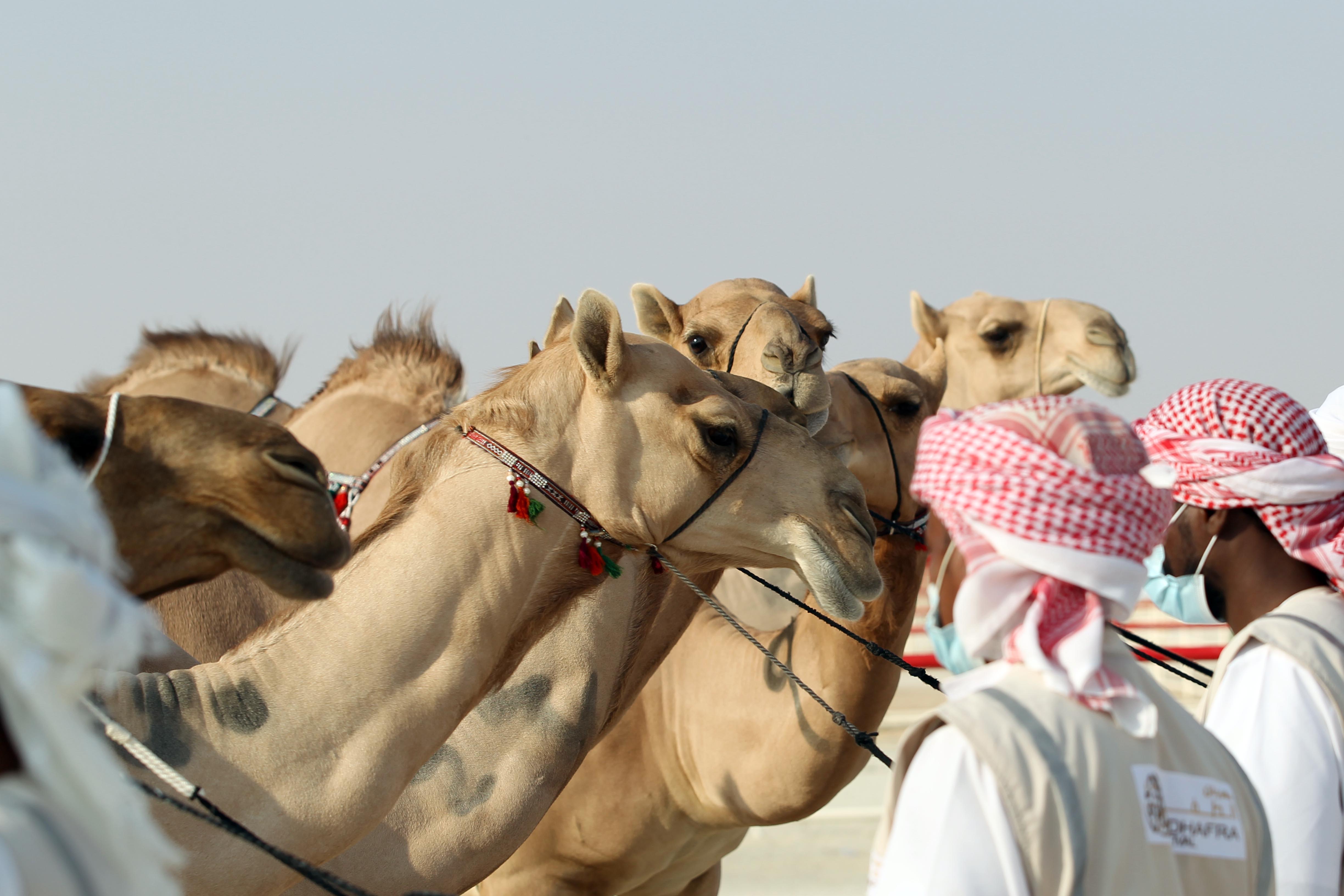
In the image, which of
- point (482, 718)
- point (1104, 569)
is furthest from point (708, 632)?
point (1104, 569)

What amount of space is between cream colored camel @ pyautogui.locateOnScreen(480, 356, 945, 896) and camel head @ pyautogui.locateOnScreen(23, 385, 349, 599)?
208 centimetres

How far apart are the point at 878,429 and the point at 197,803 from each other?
313cm

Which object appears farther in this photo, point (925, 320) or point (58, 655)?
point (925, 320)

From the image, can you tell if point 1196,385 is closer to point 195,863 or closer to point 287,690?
point 287,690

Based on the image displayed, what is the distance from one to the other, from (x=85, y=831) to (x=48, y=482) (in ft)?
1.04

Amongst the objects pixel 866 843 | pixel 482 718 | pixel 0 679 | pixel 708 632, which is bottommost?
pixel 866 843

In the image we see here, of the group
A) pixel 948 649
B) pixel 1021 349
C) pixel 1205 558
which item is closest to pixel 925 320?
pixel 1021 349

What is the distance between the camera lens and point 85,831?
3.92ft

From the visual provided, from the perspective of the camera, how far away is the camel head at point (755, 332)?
4.53 m

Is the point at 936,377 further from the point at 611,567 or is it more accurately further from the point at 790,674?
the point at 611,567

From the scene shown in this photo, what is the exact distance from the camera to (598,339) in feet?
10.6

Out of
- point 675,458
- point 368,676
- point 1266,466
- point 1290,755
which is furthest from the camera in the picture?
point 675,458

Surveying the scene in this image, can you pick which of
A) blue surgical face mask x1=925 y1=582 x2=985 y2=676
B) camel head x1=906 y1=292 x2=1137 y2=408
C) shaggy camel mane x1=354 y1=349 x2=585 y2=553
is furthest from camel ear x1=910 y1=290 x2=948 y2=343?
shaggy camel mane x1=354 y1=349 x2=585 y2=553

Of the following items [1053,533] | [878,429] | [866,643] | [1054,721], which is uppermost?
[1053,533]
